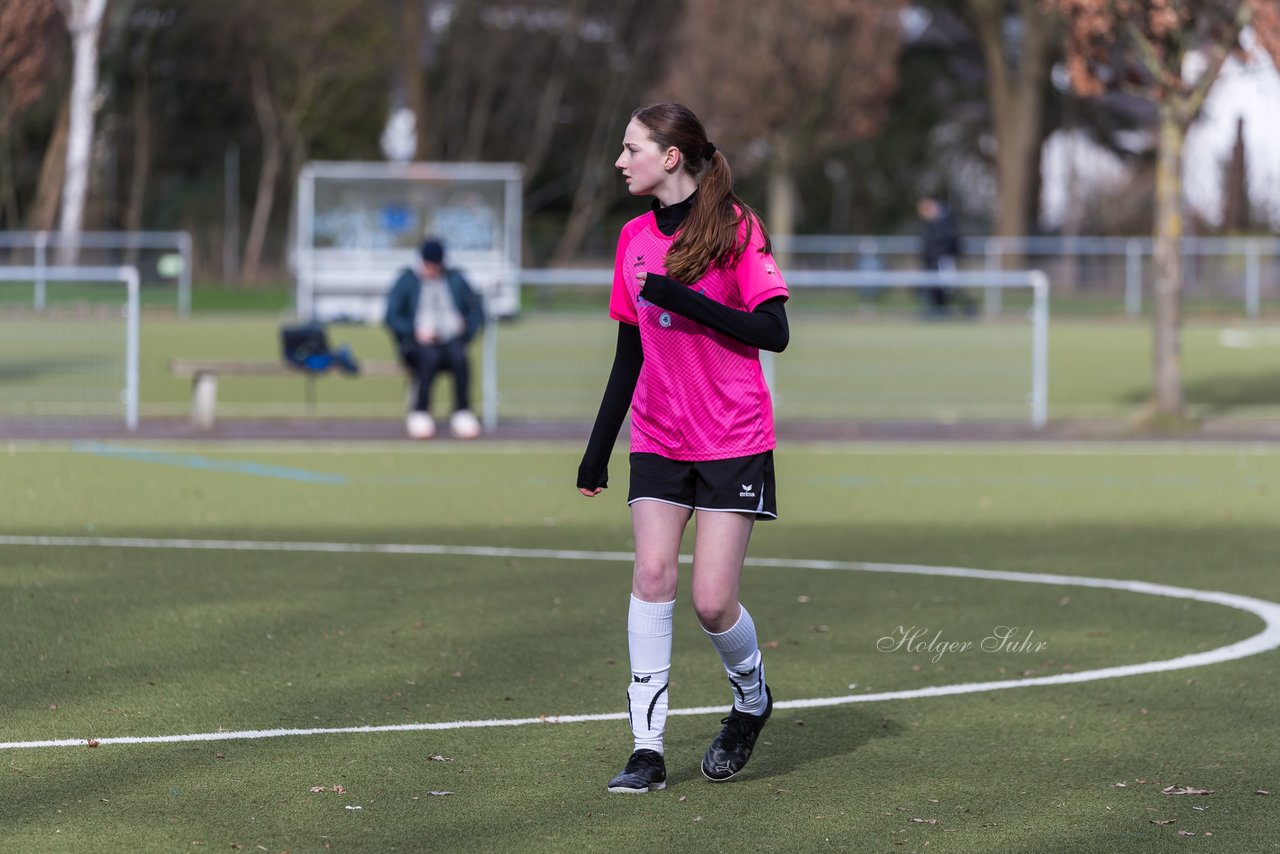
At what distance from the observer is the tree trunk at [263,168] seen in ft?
149

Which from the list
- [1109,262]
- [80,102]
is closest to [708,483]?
[1109,262]

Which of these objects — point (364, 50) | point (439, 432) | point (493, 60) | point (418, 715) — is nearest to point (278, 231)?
point (364, 50)

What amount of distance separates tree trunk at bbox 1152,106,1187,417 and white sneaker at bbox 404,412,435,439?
6027 mm

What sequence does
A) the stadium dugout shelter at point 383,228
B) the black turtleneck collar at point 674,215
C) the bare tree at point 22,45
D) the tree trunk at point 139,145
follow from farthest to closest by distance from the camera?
the tree trunk at point 139,145 < the stadium dugout shelter at point 383,228 < the bare tree at point 22,45 < the black turtleneck collar at point 674,215

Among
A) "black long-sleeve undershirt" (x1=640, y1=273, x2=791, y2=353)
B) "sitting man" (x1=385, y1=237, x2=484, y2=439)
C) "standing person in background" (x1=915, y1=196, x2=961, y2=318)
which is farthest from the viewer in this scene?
"standing person in background" (x1=915, y1=196, x2=961, y2=318)

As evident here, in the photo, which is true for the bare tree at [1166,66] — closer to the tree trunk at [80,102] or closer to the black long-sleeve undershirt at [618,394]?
the black long-sleeve undershirt at [618,394]

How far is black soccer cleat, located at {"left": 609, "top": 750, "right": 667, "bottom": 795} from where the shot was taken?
6.02 meters

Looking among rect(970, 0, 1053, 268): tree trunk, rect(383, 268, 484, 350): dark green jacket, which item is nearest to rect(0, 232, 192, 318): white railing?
rect(970, 0, 1053, 268): tree trunk

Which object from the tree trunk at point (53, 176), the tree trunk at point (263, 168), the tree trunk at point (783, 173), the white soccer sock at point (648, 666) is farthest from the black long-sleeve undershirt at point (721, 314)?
the tree trunk at point (263, 168)

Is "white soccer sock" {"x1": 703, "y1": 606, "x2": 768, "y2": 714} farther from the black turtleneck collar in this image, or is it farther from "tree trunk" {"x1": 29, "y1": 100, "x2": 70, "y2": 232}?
"tree trunk" {"x1": 29, "y1": 100, "x2": 70, "y2": 232}

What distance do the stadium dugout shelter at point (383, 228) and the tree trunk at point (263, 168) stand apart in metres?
9.78

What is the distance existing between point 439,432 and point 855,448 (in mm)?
3384

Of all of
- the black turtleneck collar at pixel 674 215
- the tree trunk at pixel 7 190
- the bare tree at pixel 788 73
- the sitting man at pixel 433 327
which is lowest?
the sitting man at pixel 433 327

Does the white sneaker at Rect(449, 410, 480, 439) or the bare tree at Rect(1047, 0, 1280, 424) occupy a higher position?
the bare tree at Rect(1047, 0, 1280, 424)
